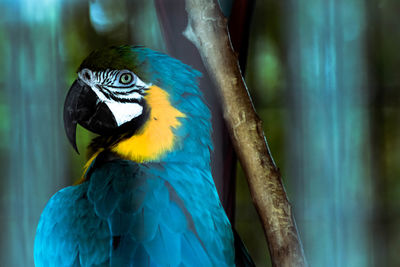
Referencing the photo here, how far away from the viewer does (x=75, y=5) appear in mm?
391

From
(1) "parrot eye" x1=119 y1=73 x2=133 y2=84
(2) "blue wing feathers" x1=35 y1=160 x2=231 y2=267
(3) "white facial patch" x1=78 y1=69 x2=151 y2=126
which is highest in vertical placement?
(1) "parrot eye" x1=119 y1=73 x2=133 y2=84

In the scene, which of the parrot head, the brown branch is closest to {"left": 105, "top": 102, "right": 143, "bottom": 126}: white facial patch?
the parrot head

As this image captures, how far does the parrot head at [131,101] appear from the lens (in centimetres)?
43

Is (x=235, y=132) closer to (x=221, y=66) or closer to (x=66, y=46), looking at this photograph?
(x=221, y=66)

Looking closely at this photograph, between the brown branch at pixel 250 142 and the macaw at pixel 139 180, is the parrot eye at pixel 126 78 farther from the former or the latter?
the brown branch at pixel 250 142

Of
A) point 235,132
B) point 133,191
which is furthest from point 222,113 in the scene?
point 133,191

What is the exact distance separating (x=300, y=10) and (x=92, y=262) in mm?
334

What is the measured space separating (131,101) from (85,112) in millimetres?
60

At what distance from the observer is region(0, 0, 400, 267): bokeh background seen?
35cm

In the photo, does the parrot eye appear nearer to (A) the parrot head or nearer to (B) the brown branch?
(A) the parrot head

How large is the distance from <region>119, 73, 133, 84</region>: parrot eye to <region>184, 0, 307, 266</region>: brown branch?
14 cm

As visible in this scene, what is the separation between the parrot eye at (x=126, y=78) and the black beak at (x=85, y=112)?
0.04 metres

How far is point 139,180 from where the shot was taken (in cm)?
45

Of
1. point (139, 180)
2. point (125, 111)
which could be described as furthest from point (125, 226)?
point (125, 111)
